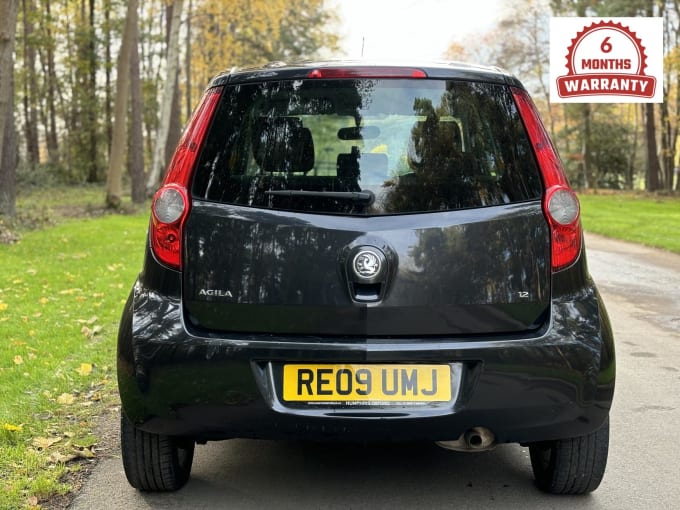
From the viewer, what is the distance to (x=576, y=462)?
11.2ft

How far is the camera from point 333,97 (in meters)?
3.16

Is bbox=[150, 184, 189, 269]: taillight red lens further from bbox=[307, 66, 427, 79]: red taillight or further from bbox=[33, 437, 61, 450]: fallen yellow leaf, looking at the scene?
bbox=[33, 437, 61, 450]: fallen yellow leaf

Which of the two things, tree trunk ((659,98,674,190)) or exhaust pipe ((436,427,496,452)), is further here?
tree trunk ((659,98,674,190))

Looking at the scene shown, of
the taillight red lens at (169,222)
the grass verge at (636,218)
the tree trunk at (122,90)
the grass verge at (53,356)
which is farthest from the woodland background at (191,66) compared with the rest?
the taillight red lens at (169,222)

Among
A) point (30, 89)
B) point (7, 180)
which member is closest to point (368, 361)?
point (7, 180)

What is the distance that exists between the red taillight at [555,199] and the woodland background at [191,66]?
21.9 m

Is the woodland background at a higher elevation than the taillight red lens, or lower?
higher

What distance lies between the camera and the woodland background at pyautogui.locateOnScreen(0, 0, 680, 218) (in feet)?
104

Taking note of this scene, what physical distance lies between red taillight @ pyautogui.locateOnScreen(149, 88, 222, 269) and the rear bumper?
0.18m

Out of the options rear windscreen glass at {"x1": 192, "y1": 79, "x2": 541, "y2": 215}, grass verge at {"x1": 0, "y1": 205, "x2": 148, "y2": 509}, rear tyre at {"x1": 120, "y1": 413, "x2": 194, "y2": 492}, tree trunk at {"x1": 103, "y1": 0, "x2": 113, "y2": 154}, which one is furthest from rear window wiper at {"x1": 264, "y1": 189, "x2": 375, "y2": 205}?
tree trunk at {"x1": 103, "y1": 0, "x2": 113, "y2": 154}

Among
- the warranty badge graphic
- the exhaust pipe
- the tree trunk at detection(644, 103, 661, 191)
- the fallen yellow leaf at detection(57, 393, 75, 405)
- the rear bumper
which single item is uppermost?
the warranty badge graphic

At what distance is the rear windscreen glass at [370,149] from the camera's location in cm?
305

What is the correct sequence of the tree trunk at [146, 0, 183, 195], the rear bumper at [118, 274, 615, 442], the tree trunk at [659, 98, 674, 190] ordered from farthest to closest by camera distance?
the tree trunk at [659, 98, 674, 190]
the tree trunk at [146, 0, 183, 195]
the rear bumper at [118, 274, 615, 442]

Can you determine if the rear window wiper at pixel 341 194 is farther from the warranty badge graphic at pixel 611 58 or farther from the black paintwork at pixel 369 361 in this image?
the warranty badge graphic at pixel 611 58
